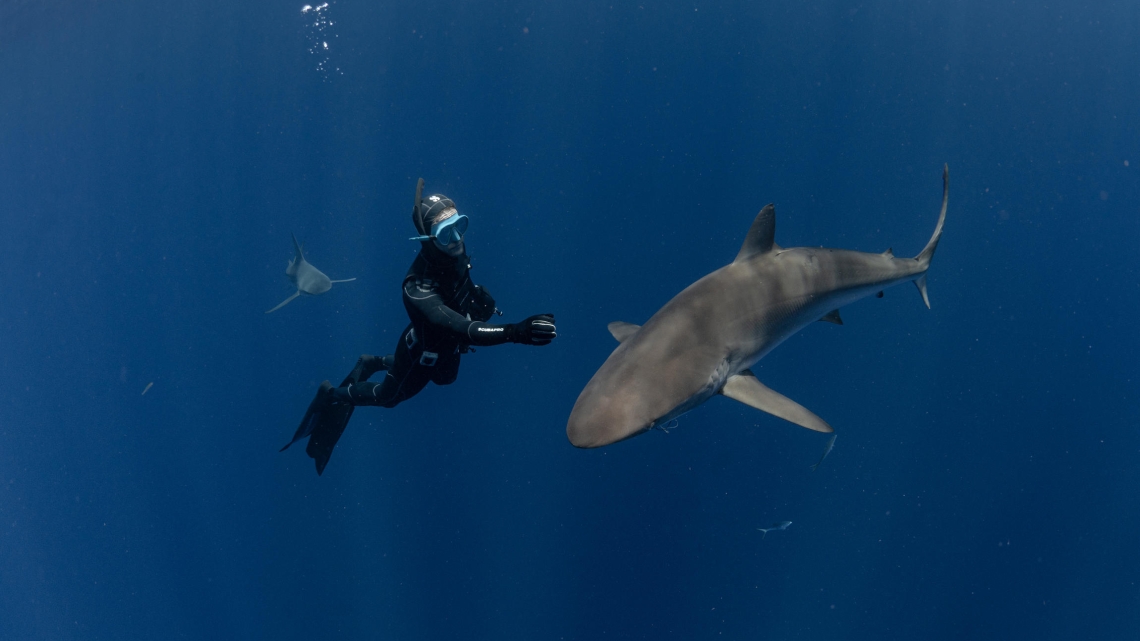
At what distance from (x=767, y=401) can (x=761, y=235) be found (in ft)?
3.91

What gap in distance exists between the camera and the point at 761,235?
3.77 m

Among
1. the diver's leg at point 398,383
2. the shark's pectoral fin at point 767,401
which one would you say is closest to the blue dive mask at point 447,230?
the diver's leg at point 398,383

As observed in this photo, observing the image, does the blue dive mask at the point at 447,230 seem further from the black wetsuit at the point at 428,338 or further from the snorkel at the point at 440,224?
the black wetsuit at the point at 428,338

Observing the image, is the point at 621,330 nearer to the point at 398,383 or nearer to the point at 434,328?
the point at 434,328

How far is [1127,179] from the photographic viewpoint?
2016cm

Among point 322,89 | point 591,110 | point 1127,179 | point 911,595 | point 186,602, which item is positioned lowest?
point 911,595

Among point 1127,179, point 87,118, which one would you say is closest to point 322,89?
point 87,118

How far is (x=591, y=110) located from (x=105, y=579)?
18.0 metres

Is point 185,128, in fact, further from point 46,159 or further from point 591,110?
point 591,110

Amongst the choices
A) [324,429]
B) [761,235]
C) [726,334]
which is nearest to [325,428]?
[324,429]

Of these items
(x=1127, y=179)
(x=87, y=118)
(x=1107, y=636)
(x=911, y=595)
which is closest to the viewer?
(x=911, y=595)

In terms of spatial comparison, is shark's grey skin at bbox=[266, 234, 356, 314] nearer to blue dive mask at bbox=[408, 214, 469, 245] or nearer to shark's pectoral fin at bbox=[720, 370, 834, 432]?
blue dive mask at bbox=[408, 214, 469, 245]

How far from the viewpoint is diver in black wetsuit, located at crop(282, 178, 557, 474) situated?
140 inches

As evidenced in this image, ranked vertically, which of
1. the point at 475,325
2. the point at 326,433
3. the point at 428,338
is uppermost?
the point at 428,338
